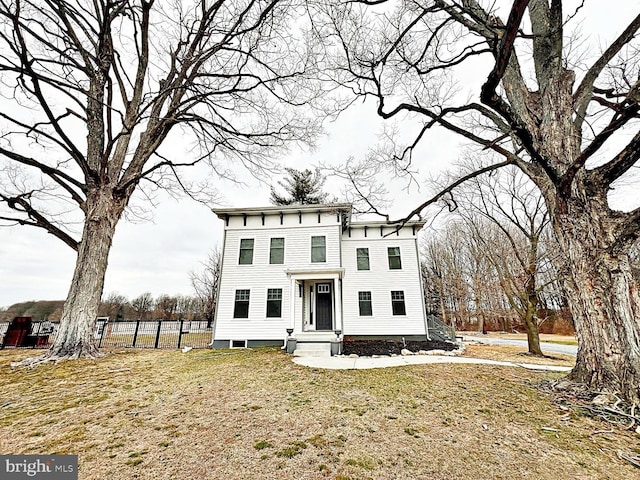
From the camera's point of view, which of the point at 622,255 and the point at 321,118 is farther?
the point at 321,118

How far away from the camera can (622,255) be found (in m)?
3.90

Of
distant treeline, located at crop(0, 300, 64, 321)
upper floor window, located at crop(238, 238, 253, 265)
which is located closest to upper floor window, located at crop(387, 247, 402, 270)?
upper floor window, located at crop(238, 238, 253, 265)

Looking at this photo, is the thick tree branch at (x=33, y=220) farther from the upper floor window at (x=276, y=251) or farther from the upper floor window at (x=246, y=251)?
the upper floor window at (x=276, y=251)

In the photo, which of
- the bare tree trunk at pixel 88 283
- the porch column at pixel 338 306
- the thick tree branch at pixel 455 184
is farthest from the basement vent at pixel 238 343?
the thick tree branch at pixel 455 184

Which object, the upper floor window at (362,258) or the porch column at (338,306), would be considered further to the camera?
the upper floor window at (362,258)

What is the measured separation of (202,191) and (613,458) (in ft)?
34.3

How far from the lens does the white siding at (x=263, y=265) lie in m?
11.5

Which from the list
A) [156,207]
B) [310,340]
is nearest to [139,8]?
[156,207]

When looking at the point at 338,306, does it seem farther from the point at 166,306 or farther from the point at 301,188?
the point at 166,306

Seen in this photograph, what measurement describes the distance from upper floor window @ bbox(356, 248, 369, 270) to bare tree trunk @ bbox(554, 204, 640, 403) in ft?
30.0

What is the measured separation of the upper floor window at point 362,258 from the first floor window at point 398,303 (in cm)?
178

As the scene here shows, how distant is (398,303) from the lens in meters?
12.8

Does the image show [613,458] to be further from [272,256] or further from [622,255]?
[272,256]

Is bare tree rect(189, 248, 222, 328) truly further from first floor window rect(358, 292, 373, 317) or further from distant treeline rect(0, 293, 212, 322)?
first floor window rect(358, 292, 373, 317)
